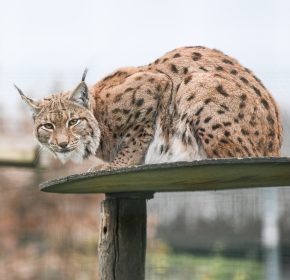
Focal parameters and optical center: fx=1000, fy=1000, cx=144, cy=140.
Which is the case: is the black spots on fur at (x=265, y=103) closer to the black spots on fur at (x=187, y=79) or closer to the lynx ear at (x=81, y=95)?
the black spots on fur at (x=187, y=79)

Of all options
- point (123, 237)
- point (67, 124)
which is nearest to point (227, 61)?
point (67, 124)

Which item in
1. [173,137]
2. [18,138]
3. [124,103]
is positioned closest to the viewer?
[173,137]

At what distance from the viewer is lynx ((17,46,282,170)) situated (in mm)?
2951

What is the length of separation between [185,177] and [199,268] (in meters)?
4.17

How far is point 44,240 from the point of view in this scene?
7.45 m

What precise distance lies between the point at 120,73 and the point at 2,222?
14.3 feet

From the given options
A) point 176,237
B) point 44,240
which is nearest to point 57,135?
point 176,237

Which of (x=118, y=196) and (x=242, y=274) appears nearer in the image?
(x=118, y=196)

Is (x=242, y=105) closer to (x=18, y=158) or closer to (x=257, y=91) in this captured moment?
(x=257, y=91)

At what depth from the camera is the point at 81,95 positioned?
10.5 ft

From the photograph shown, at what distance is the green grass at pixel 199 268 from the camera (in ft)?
20.8

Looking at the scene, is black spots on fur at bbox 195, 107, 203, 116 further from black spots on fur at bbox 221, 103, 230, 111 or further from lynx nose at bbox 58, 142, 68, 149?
lynx nose at bbox 58, 142, 68, 149

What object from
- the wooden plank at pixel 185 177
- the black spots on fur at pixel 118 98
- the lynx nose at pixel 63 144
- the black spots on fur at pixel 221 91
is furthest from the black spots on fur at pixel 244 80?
the lynx nose at pixel 63 144

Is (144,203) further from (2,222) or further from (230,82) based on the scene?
(2,222)
